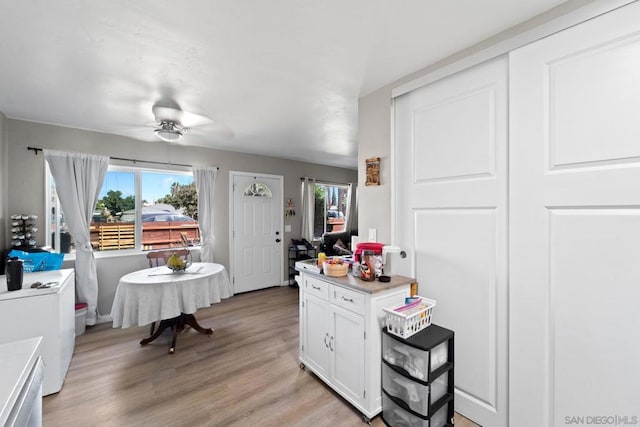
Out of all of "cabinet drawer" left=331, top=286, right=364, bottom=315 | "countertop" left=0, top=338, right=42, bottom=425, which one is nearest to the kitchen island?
"cabinet drawer" left=331, top=286, right=364, bottom=315

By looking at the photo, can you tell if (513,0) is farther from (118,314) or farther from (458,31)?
A: (118,314)

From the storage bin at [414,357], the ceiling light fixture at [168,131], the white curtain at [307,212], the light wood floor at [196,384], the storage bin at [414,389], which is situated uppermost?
the ceiling light fixture at [168,131]

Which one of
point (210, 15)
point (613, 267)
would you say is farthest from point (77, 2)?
point (613, 267)

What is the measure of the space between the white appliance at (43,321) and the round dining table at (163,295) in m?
0.41

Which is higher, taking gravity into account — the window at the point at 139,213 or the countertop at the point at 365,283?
the window at the point at 139,213

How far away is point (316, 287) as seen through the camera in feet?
6.92

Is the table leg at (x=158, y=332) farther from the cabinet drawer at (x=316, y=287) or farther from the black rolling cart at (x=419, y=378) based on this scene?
the black rolling cart at (x=419, y=378)

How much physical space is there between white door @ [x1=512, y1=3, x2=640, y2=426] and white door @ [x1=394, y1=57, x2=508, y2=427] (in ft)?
0.29

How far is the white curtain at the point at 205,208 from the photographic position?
4.04 meters

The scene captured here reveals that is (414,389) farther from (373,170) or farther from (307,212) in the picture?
(307,212)

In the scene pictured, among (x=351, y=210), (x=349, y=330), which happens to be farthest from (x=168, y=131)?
(x=351, y=210)

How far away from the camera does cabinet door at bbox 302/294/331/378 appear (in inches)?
79.7

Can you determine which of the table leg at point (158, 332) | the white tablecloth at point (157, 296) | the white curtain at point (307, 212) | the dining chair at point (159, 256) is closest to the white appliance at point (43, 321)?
the white tablecloth at point (157, 296)

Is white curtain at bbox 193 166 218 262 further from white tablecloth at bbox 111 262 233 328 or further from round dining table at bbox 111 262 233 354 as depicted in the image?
white tablecloth at bbox 111 262 233 328
